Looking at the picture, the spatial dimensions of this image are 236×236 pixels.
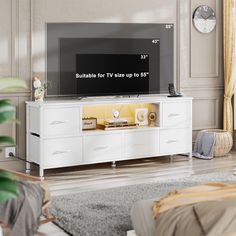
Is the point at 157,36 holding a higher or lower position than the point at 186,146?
higher

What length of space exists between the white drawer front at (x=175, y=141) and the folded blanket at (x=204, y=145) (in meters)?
0.24

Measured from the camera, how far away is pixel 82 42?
593 cm

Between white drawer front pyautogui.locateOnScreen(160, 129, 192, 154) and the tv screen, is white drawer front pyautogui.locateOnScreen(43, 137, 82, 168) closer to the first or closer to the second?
the tv screen

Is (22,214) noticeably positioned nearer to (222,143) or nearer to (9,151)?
(9,151)

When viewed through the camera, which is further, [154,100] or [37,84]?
[154,100]

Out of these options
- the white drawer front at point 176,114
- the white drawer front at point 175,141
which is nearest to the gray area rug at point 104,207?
the white drawer front at point 175,141

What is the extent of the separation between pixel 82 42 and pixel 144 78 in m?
0.90

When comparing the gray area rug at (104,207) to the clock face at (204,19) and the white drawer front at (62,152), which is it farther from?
the clock face at (204,19)

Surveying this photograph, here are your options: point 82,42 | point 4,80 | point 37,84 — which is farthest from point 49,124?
point 4,80

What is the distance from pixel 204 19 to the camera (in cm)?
690

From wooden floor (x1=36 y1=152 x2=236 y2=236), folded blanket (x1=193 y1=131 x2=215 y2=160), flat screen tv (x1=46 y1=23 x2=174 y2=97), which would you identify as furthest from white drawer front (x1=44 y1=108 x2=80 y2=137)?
folded blanket (x1=193 y1=131 x2=215 y2=160)

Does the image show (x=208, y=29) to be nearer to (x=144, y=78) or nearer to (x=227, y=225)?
(x=144, y=78)

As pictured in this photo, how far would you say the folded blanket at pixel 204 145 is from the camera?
6.63 m

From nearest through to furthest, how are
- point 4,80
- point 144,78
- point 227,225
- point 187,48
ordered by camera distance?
point 4,80 → point 227,225 → point 144,78 → point 187,48
